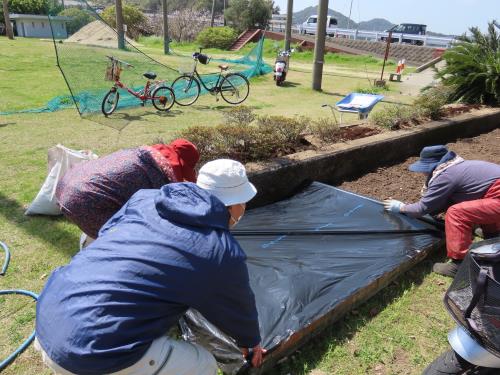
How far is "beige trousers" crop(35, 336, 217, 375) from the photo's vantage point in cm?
147

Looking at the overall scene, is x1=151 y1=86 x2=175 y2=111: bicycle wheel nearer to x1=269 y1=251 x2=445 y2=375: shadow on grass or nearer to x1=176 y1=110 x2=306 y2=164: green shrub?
x1=176 y1=110 x2=306 y2=164: green shrub

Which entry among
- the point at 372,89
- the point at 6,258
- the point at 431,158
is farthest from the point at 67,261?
→ the point at 372,89

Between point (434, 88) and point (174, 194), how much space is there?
9193 millimetres

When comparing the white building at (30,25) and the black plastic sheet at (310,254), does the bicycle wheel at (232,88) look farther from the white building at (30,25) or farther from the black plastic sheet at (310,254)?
the white building at (30,25)

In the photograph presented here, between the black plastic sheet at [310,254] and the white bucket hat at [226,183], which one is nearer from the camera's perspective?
the white bucket hat at [226,183]

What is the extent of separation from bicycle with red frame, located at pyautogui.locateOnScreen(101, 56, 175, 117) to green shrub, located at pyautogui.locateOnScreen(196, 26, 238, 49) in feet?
82.5

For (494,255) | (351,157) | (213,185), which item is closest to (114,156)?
(213,185)

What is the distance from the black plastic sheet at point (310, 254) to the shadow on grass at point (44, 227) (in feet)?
4.56

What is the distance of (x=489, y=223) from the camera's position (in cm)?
315

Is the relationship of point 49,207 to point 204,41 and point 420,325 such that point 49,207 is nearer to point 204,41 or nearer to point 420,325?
point 420,325

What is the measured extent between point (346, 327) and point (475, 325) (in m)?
0.97

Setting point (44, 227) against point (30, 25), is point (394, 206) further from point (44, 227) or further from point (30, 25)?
point (30, 25)

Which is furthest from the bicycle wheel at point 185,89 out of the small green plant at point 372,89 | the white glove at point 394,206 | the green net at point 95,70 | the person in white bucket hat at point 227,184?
the person in white bucket hat at point 227,184

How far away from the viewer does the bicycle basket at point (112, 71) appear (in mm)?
8062
